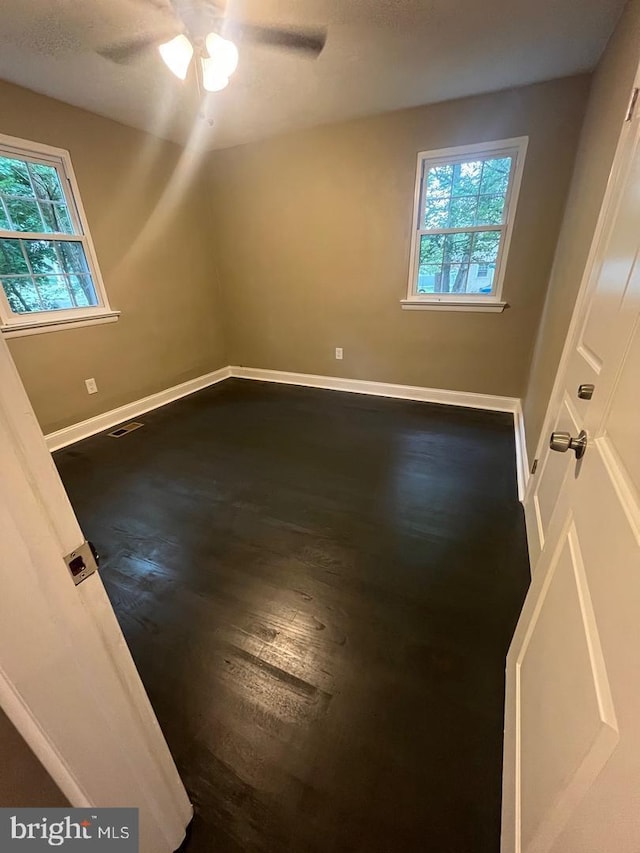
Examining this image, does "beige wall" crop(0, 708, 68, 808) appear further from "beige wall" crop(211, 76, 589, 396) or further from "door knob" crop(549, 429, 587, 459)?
"beige wall" crop(211, 76, 589, 396)

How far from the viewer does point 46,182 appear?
2570mm

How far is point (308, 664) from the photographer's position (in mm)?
1271

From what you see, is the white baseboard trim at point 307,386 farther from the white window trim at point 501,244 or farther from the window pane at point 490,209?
the window pane at point 490,209

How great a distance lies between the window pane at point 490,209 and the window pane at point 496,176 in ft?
0.14

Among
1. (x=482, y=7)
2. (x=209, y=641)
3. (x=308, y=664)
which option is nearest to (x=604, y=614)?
(x=308, y=664)

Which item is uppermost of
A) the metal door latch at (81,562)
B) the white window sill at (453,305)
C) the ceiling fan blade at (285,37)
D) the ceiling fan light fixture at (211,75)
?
the ceiling fan blade at (285,37)

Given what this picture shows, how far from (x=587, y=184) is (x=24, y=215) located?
360cm

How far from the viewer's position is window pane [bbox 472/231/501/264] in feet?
9.49

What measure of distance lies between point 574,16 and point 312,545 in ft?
9.87

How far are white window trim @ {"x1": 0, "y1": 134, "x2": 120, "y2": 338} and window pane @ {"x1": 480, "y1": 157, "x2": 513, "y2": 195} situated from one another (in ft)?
10.5

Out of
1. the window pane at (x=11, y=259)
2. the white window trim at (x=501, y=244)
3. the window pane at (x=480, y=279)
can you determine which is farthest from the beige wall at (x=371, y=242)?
the window pane at (x=11, y=259)

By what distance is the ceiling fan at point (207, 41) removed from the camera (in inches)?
64.5

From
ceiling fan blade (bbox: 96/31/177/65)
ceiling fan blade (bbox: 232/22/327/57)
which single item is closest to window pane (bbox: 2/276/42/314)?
ceiling fan blade (bbox: 96/31/177/65)

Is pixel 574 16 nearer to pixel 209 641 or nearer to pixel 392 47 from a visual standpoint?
pixel 392 47
